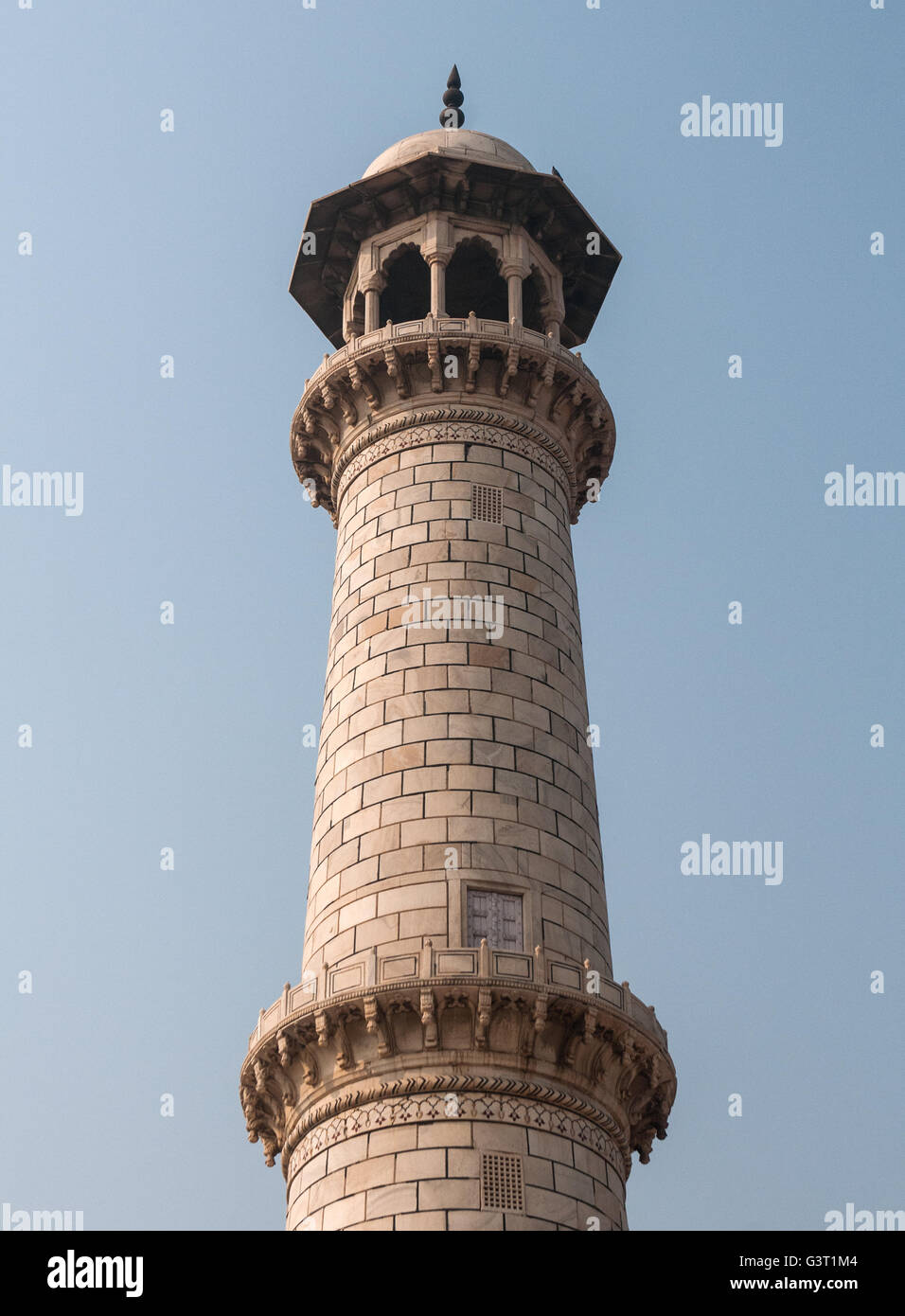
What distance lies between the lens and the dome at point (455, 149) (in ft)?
104

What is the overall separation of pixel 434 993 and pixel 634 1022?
3019 millimetres

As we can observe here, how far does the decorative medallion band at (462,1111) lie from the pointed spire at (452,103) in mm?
21451

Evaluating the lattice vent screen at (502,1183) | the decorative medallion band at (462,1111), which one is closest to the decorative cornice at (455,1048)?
the decorative medallion band at (462,1111)

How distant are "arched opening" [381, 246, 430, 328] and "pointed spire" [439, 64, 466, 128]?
372 cm

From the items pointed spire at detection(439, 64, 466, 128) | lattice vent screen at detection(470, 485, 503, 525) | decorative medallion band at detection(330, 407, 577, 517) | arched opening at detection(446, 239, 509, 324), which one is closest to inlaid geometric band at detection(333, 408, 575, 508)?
decorative medallion band at detection(330, 407, 577, 517)

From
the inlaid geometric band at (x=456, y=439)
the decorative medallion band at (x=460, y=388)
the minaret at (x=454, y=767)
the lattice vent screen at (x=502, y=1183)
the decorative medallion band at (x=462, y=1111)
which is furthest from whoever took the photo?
the decorative medallion band at (x=460, y=388)

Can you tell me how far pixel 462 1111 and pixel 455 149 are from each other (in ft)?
62.0

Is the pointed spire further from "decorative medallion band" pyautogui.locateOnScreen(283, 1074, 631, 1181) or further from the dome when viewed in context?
"decorative medallion band" pyautogui.locateOnScreen(283, 1074, 631, 1181)

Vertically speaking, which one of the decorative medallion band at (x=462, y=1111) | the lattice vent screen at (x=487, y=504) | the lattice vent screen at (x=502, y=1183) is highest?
the lattice vent screen at (x=487, y=504)

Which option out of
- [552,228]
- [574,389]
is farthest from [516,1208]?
[552,228]

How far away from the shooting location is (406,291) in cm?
3381

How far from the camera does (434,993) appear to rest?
21.2 meters

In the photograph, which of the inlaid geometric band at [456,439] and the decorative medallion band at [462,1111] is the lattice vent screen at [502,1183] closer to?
the decorative medallion band at [462,1111]

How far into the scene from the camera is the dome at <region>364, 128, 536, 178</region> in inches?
1246
